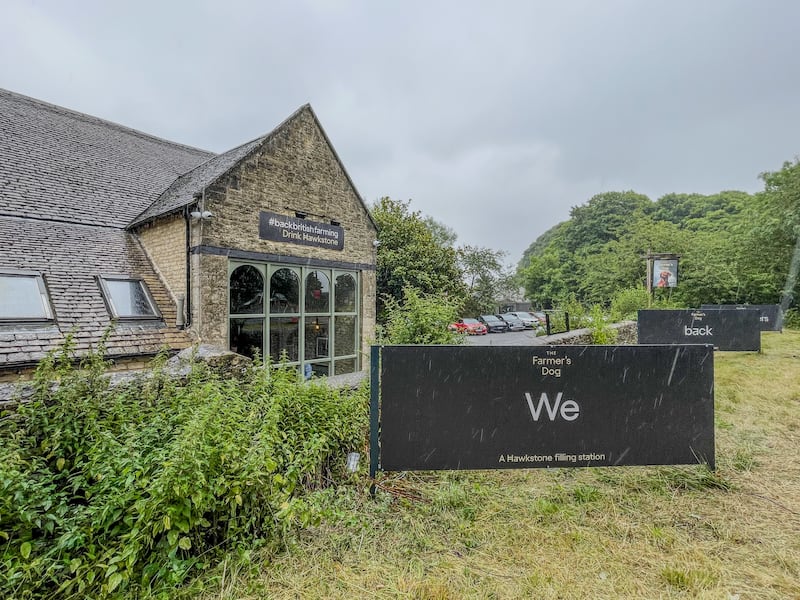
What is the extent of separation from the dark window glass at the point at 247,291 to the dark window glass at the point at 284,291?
27 cm

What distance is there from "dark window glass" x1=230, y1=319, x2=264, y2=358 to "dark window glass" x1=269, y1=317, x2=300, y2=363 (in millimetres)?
266

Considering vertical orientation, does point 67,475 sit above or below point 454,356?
below

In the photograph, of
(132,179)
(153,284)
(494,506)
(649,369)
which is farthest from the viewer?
(132,179)

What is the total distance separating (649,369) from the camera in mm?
3564

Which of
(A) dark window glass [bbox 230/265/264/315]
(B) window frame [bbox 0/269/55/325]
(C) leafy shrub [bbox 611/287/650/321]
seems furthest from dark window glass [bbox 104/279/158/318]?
(C) leafy shrub [bbox 611/287/650/321]

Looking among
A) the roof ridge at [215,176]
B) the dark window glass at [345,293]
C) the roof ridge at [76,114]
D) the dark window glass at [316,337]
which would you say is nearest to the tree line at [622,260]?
the dark window glass at [345,293]

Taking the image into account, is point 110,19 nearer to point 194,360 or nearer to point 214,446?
point 194,360

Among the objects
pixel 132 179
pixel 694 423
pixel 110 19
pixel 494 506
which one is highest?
pixel 110 19

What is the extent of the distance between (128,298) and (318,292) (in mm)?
4072

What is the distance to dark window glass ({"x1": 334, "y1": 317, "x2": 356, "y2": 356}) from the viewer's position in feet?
35.4

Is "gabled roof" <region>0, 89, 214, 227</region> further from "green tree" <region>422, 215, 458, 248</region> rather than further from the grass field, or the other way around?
"green tree" <region>422, 215, 458, 248</region>

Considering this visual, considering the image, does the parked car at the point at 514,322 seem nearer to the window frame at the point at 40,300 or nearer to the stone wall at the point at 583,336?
the stone wall at the point at 583,336

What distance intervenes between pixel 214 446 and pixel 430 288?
17.0 meters

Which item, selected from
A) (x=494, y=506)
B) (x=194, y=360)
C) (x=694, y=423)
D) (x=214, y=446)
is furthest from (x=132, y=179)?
(x=694, y=423)
